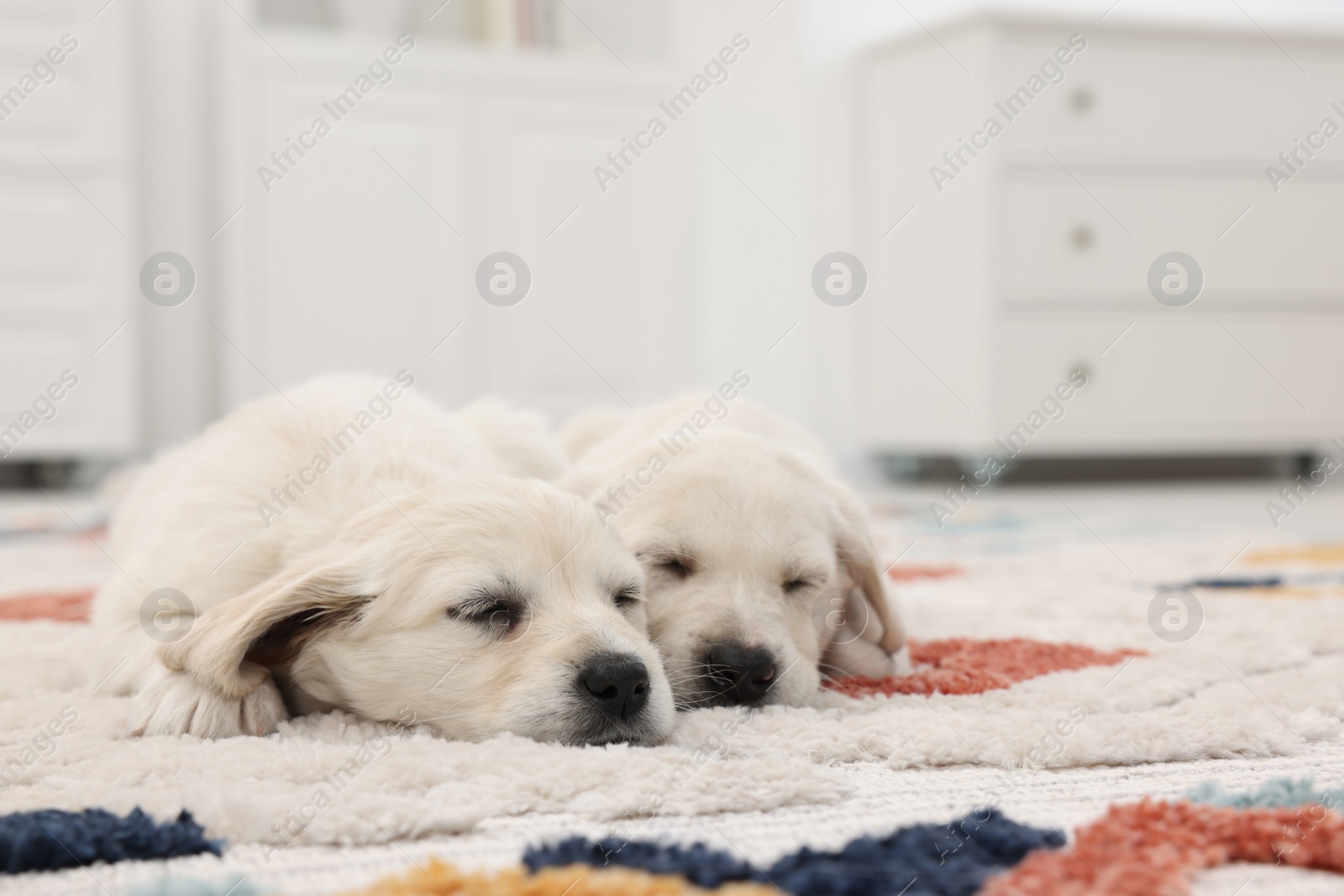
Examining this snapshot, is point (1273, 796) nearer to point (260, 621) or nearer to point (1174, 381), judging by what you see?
point (260, 621)

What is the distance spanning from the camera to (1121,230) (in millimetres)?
5398

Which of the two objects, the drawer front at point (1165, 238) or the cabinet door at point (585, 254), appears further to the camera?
the cabinet door at point (585, 254)

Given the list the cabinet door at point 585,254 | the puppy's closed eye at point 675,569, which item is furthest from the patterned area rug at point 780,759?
A: the cabinet door at point 585,254

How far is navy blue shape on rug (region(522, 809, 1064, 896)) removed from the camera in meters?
0.84

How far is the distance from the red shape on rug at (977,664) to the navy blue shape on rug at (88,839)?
3.02 ft

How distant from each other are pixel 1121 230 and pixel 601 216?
257cm

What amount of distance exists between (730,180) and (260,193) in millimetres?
2649

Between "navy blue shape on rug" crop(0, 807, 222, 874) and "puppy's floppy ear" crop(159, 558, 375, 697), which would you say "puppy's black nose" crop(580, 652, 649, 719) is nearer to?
→ "puppy's floppy ear" crop(159, 558, 375, 697)

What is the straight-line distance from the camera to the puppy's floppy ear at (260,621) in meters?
1.30

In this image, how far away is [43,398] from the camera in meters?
5.10

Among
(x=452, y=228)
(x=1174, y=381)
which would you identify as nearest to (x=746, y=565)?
(x=452, y=228)

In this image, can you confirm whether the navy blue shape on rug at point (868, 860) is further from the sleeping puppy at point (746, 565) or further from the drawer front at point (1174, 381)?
the drawer front at point (1174, 381)

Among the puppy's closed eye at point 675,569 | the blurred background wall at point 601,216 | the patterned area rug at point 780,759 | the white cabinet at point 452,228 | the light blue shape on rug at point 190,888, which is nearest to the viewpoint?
the light blue shape on rug at point 190,888

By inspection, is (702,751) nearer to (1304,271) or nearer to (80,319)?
(80,319)
